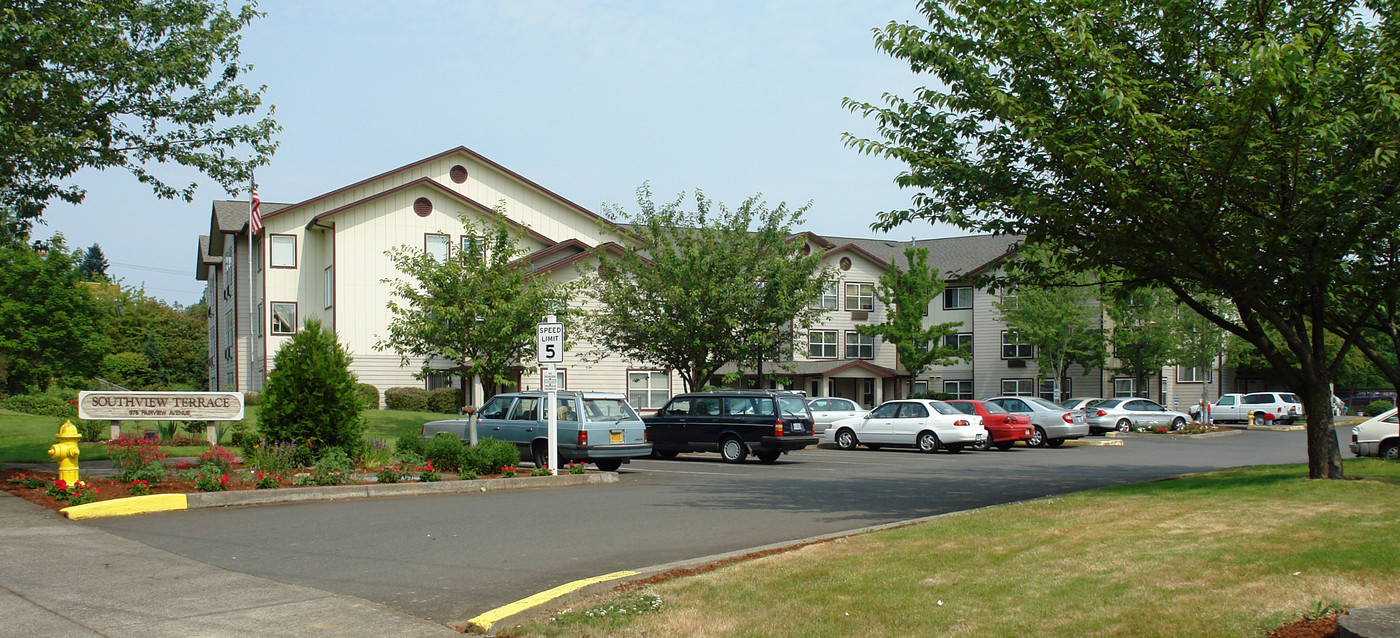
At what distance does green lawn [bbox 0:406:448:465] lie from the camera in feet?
71.1

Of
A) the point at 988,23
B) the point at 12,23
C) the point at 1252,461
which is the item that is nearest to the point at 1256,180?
the point at 988,23

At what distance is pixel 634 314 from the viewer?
114 feet

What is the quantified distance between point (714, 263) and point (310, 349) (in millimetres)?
16835

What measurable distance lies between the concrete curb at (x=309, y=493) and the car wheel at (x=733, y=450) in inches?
237

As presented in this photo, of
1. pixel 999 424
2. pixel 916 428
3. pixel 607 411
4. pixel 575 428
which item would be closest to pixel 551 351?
pixel 575 428

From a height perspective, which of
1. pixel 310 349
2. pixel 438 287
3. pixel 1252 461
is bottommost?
pixel 1252 461

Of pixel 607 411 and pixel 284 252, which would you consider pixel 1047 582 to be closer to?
pixel 607 411

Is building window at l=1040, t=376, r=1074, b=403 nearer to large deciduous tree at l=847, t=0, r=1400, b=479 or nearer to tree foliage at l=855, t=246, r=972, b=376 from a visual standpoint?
tree foliage at l=855, t=246, r=972, b=376

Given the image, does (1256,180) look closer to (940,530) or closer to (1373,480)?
(1373,480)

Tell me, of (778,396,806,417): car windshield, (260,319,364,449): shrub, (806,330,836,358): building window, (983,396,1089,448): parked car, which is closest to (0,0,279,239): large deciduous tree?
(260,319,364,449): shrub

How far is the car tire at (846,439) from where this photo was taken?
30812 millimetres

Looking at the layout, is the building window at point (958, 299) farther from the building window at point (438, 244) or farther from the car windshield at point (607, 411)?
the car windshield at point (607, 411)

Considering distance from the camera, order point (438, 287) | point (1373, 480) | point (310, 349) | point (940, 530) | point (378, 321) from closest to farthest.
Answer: point (940, 530), point (1373, 480), point (310, 349), point (438, 287), point (378, 321)

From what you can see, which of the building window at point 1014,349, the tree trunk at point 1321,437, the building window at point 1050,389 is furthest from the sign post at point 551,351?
the building window at point 1050,389
